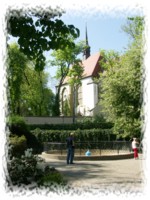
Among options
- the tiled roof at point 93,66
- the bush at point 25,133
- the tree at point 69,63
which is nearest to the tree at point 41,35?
the bush at point 25,133

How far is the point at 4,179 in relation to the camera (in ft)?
14.0

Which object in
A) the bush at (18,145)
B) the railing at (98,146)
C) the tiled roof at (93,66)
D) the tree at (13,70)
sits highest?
the tiled roof at (93,66)

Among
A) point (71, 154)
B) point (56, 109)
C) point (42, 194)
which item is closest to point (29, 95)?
point (56, 109)

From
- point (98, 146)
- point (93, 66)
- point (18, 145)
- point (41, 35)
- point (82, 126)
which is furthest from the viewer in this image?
point (93, 66)

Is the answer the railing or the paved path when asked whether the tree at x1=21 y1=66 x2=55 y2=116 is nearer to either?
the railing

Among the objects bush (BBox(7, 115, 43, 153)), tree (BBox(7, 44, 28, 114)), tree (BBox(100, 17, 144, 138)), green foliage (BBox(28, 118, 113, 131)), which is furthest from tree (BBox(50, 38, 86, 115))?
bush (BBox(7, 115, 43, 153))

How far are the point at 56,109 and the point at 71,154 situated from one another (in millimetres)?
32164

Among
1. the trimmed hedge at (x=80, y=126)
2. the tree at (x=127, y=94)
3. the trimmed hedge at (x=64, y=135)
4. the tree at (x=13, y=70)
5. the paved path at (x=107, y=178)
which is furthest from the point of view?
the trimmed hedge at (x=80, y=126)

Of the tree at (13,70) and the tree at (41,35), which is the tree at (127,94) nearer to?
the tree at (13,70)

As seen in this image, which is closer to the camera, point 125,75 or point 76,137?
point 125,75

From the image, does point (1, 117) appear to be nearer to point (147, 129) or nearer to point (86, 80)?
point (147, 129)

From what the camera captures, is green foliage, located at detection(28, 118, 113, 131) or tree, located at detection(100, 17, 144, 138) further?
green foliage, located at detection(28, 118, 113, 131)

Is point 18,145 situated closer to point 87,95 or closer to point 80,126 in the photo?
point 80,126

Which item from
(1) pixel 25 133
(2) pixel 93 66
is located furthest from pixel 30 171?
(2) pixel 93 66
